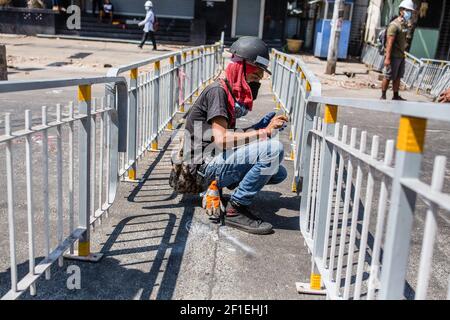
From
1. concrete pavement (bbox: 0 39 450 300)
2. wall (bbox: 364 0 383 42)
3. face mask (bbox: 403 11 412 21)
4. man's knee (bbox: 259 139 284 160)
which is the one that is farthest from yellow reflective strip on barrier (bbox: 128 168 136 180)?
wall (bbox: 364 0 383 42)

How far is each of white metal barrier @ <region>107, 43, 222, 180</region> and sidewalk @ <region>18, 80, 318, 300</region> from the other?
50 cm

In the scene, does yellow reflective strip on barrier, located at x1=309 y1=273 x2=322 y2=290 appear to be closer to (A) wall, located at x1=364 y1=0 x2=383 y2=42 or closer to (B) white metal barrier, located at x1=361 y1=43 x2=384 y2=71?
(B) white metal barrier, located at x1=361 y1=43 x2=384 y2=71

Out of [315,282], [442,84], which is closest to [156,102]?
[315,282]

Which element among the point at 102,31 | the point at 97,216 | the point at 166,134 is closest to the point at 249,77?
the point at 97,216

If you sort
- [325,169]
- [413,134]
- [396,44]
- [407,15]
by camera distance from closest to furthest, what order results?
[413,134]
[325,169]
[396,44]
[407,15]

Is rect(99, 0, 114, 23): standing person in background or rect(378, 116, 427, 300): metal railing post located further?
rect(99, 0, 114, 23): standing person in background

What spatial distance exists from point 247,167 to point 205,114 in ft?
1.74

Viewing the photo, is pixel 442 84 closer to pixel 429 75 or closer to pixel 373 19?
pixel 429 75

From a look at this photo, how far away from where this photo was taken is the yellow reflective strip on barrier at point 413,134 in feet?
5.00

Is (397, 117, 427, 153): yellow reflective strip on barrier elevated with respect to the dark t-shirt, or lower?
elevated

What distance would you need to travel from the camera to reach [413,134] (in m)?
1.53

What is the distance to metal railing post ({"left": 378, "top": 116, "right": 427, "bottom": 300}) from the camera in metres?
1.54

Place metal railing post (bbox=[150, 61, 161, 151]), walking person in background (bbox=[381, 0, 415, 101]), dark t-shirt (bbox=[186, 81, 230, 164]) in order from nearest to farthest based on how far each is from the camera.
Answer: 1. dark t-shirt (bbox=[186, 81, 230, 164])
2. metal railing post (bbox=[150, 61, 161, 151])
3. walking person in background (bbox=[381, 0, 415, 101])

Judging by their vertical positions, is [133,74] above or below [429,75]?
above
